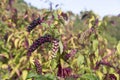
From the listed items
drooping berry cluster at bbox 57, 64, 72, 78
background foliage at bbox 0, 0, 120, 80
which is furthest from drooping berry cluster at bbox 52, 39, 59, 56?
drooping berry cluster at bbox 57, 64, 72, 78

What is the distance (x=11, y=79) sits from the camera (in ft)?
13.3

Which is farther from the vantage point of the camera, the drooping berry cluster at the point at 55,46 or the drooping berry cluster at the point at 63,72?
the drooping berry cluster at the point at 63,72

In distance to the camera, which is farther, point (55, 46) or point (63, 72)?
point (63, 72)

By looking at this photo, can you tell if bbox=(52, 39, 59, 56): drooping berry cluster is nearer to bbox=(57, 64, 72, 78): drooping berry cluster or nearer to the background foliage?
the background foliage

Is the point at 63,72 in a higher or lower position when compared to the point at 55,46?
lower

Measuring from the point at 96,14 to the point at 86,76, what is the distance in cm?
298

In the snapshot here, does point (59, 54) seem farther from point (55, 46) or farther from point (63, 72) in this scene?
point (55, 46)

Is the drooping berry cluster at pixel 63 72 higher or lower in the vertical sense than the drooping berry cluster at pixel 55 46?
lower

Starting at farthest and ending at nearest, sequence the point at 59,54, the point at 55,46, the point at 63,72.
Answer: the point at 59,54 → the point at 63,72 → the point at 55,46

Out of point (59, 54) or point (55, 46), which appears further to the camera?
point (59, 54)

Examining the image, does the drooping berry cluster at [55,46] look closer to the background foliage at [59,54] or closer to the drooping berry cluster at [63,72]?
the background foliage at [59,54]

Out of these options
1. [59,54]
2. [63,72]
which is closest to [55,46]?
[63,72]

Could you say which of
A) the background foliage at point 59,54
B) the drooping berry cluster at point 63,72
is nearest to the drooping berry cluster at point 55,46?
the background foliage at point 59,54

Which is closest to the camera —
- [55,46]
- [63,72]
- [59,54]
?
[55,46]
